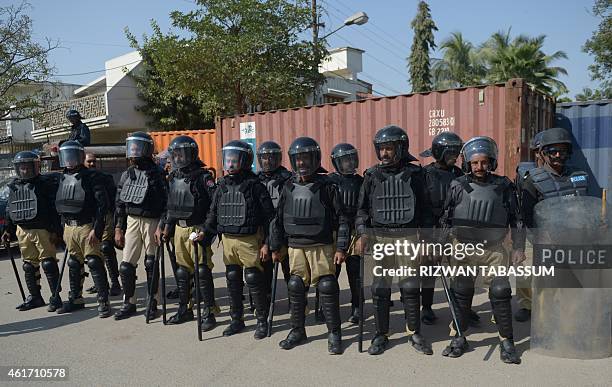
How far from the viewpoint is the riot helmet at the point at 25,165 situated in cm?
529

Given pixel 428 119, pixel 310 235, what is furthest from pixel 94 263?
pixel 428 119

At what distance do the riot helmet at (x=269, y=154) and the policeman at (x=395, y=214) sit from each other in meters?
1.39

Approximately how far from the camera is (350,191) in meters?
4.77

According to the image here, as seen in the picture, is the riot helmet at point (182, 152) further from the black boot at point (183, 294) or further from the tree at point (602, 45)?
the tree at point (602, 45)

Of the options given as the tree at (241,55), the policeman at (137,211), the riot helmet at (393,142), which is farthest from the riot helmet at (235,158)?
the tree at (241,55)

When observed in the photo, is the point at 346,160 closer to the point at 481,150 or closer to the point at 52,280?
the point at 481,150

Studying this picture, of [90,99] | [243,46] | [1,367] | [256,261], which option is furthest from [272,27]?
[90,99]

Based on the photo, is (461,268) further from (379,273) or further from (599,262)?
(599,262)

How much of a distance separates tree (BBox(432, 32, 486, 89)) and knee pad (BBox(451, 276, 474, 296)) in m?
24.9

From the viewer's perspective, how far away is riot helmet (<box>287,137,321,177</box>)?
4066 mm

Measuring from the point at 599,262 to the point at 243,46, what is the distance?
11.2 meters

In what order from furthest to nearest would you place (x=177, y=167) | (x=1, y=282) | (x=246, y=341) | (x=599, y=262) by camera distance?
(x=1, y=282), (x=177, y=167), (x=246, y=341), (x=599, y=262)

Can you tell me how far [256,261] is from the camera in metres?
4.37

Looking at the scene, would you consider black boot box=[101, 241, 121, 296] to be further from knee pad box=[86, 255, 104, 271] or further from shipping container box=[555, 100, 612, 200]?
shipping container box=[555, 100, 612, 200]
